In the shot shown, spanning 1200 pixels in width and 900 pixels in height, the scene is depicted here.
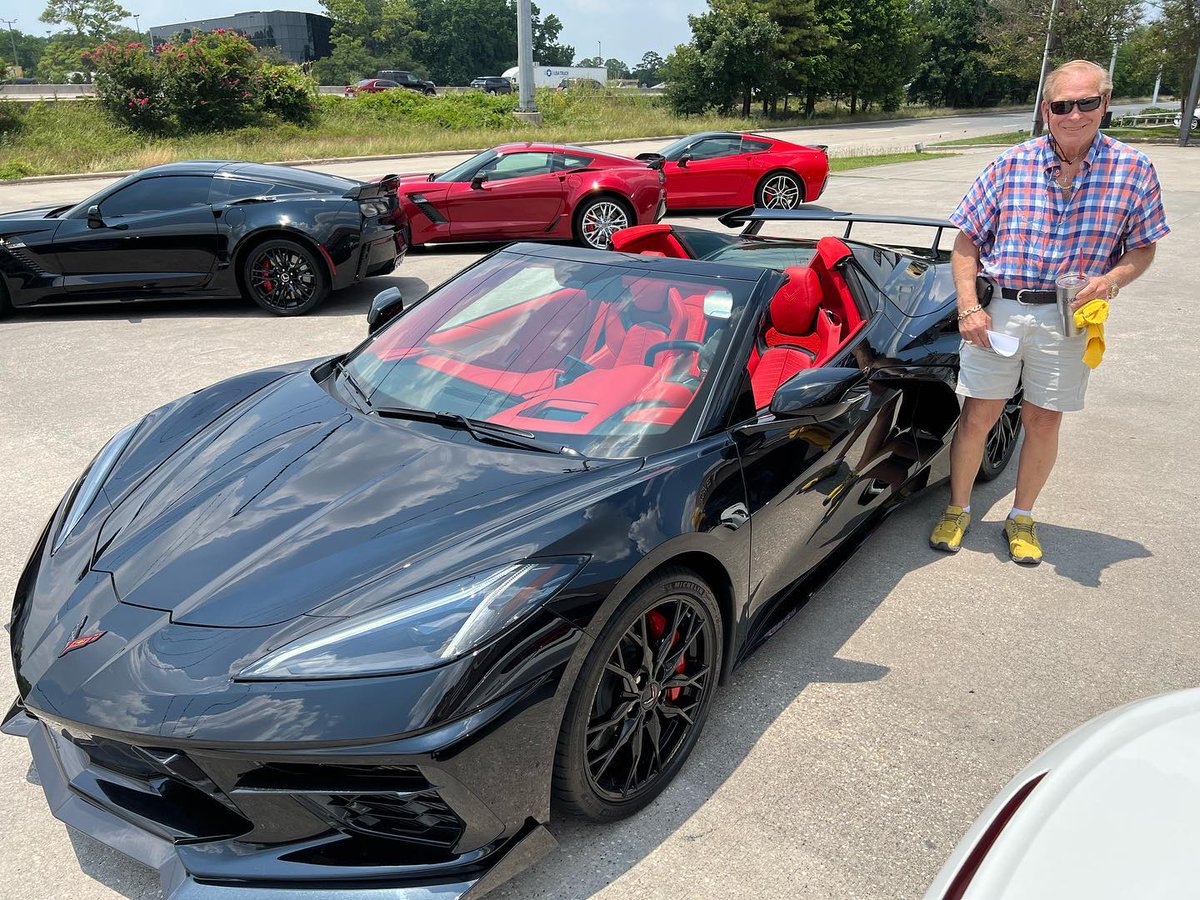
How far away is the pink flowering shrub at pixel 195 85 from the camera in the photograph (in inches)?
1077

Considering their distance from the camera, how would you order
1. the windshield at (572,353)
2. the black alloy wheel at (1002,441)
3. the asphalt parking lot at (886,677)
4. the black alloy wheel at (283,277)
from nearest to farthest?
the asphalt parking lot at (886,677)
the windshield at (572,353)
the black alloy wheel at (1002,441)
the black alloy wheel at (283,277)

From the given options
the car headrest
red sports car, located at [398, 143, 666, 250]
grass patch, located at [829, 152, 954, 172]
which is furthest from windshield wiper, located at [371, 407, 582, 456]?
grass patch, located at [829, 152, 954, 172]

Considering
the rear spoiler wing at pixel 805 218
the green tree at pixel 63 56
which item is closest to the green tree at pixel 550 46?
the green tree at pixel 63 56

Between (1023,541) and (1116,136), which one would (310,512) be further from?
(1116,136)

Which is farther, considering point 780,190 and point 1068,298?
point 780,190

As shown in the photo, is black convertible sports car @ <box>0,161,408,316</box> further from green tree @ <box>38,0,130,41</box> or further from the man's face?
green tree @ <box>38,0,130,41</box>

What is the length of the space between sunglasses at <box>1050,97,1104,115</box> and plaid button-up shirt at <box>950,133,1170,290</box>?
0.14 m

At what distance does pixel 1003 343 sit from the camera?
373 cm

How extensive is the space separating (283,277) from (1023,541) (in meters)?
6.29

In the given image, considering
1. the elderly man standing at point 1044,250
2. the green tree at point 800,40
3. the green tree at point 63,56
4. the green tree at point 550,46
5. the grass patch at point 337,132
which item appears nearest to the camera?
the elderly man standing at point 1044,250

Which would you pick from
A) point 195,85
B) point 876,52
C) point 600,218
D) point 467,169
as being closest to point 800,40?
Result: point 876,52

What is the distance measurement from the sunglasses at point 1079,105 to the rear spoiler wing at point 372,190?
6.16 m

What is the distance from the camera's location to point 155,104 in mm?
27625

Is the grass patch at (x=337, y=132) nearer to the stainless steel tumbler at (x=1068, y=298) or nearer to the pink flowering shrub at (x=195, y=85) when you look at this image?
the pink flowering shrub at (x=195, y=85)
